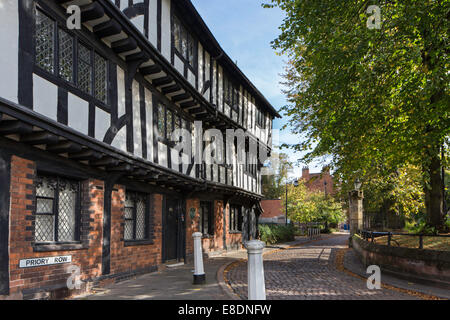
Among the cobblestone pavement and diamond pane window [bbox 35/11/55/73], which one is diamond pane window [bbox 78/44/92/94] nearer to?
diamond pane window [bbox 35/11/55/73]

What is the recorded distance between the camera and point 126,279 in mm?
9969

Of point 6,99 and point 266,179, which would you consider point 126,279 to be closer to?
point 6,99

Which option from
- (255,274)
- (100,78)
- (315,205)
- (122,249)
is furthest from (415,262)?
(315,205)

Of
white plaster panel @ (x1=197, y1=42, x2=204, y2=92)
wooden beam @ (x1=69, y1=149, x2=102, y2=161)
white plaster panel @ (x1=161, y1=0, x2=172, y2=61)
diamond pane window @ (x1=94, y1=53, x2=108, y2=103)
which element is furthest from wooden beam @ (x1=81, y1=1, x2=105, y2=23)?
white plaster panel @ (x1=197, y1=42, x2=204, y2=92)

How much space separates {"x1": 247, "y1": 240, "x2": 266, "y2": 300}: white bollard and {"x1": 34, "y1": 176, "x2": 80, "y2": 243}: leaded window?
4.32 meters

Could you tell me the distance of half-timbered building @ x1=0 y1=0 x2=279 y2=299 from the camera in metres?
6.31

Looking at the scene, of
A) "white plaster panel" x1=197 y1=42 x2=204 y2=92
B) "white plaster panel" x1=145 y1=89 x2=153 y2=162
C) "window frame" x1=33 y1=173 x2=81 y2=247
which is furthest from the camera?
"white plaster panel" x1=197 y1=42 x2=204 y2=92

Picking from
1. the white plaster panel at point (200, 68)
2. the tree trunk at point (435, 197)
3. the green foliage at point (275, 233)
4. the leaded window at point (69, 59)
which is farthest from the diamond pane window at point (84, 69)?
the green foliage at point (275, 233)

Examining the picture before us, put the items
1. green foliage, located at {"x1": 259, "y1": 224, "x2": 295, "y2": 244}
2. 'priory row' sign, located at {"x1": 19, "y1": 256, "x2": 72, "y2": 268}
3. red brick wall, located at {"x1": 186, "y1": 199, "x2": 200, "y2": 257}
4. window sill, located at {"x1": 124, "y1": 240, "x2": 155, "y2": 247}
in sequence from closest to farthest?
'priory row' sign, located at {"x1": 19, "y1": 256, "x2": 72, "y2": 268} → window sill, located at {"x1": 124, "y1": 240, "x2": 155, "y2": 247} → red brick wall, located at {"x1": 186, "y1": 199, "x2": 200, "y2": 257} → green foliage, located at {"x1": 259, "y1": 224, "x2": 295, "y2": 244}

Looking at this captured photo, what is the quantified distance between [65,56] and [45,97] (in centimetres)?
127

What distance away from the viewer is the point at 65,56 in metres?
7.69
